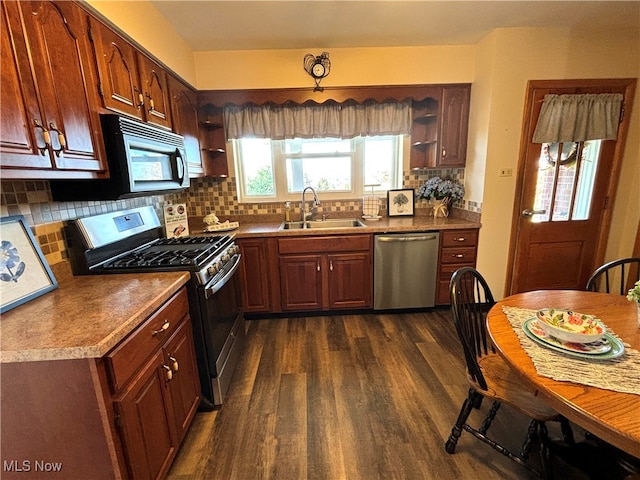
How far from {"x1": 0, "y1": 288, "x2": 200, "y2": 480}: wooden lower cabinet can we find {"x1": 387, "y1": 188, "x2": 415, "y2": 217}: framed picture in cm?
256

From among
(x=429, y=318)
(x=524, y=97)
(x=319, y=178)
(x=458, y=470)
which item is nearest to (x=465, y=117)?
(x=524, y=97)

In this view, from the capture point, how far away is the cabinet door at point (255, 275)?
2.68 m

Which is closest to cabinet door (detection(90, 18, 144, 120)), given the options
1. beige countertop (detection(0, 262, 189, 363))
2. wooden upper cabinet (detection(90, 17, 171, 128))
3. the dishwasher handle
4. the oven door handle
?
wooden upper cabinet (detection(90, 17, 171, 128))

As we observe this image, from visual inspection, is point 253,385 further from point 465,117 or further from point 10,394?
point 465,117

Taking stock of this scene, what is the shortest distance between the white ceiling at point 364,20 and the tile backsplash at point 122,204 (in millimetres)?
1225

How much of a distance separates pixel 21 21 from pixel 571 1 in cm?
312

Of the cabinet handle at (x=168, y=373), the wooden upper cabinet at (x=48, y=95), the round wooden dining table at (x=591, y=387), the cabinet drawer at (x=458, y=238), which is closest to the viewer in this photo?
the round wooden dining table at (x=591, y=387)

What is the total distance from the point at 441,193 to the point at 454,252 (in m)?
0.62

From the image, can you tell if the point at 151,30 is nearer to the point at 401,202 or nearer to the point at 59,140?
the point at 59,140

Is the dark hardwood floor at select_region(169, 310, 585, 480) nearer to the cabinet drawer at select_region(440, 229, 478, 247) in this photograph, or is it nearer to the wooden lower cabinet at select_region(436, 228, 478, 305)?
the wooden lower cabinet at select_region(436, 228, 478, 305)

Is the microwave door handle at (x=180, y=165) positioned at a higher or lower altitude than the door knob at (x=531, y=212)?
higher

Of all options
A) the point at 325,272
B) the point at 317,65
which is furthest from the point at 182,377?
the point at 317,65

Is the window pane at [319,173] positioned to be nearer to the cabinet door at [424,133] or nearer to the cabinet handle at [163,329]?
the cabinet door at [424,133]

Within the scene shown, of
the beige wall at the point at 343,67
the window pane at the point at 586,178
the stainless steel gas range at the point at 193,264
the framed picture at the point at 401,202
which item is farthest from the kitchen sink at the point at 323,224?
the window pane at the point at 586,178
